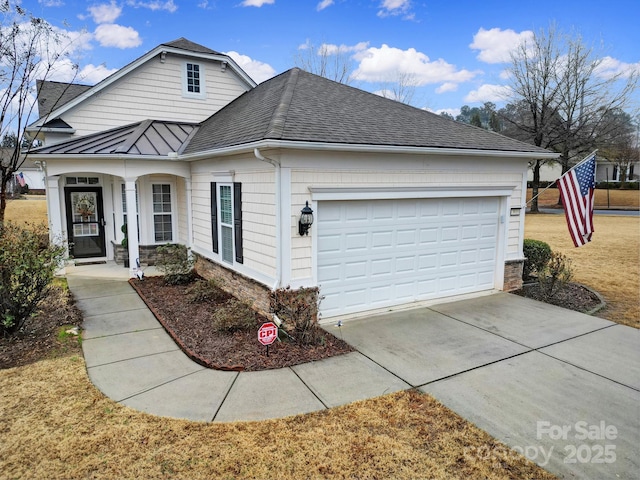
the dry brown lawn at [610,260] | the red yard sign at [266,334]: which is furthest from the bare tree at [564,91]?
the red yard sign at [266,334]

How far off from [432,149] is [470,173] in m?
1.42

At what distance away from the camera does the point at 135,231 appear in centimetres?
1052

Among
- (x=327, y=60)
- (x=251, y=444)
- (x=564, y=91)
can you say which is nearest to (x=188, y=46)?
(x=251, y=444)

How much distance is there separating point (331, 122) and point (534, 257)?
616cm

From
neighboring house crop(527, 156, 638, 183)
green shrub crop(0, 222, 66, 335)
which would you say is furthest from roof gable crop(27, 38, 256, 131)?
neighboring house crop(527, 156, 638, 183)

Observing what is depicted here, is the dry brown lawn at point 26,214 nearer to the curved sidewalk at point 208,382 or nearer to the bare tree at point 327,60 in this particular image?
the curved sidewalk at point 208,382

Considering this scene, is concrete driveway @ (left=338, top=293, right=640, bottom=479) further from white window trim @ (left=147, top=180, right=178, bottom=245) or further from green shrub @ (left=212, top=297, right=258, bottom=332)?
white window trim @ (left=147, top=180, right=178, bottom=245)

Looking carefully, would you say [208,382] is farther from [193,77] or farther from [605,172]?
[605,172]

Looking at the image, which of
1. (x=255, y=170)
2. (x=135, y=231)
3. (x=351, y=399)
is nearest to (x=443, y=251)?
(x=255, y=170)

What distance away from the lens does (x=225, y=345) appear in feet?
20.5

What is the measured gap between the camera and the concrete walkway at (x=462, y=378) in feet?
13.7

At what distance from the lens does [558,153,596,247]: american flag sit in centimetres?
814

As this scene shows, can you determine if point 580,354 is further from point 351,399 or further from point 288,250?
point 288,250

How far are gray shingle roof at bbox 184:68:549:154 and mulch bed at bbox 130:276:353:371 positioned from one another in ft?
10.2
